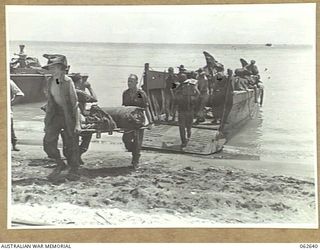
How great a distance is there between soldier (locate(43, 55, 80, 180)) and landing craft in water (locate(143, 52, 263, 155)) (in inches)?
5.7

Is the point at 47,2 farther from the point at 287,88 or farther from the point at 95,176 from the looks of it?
the point at 287,88

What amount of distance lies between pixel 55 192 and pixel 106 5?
387 mm

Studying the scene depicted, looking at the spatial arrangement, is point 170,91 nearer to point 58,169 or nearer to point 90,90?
point 90,90

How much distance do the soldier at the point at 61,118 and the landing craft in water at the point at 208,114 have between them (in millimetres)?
144

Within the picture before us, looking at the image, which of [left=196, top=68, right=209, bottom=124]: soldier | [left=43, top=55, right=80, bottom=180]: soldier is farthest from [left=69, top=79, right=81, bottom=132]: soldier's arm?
[left=196, top=68, right=209, bottom=124]: soldier

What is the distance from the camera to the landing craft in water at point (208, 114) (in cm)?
90

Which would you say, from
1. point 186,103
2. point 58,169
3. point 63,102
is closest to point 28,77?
point 63,102

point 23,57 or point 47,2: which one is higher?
point 47,2

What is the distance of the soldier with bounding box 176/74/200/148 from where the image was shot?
0.91 meters

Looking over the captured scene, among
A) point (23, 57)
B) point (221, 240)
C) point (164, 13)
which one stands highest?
point (164, 13)

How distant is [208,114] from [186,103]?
0.16ft

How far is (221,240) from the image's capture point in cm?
88

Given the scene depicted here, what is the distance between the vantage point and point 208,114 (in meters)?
0.90

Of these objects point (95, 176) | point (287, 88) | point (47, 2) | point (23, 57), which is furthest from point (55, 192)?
point (287, 88)
